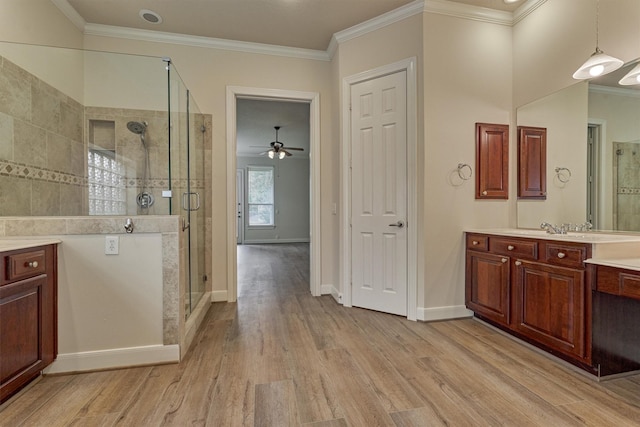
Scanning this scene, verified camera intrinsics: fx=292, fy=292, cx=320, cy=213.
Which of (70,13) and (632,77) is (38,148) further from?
(632,77)

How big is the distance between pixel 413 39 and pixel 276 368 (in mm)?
3044

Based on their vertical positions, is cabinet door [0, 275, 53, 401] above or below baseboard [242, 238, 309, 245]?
above

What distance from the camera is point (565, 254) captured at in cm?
194

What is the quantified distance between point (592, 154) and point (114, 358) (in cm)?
381

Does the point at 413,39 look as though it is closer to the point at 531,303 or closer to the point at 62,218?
the point at 531,303

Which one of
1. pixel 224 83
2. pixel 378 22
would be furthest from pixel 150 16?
pixel 378 22

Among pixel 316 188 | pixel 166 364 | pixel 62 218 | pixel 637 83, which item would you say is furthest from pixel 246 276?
pixel 637 83

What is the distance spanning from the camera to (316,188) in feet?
11.6

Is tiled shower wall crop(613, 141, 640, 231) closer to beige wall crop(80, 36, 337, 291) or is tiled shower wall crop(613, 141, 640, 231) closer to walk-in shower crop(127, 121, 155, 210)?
beige wall crop(80, 36, 337, 291)

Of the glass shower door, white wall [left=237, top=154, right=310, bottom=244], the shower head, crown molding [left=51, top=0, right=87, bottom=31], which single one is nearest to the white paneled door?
the glass shower door

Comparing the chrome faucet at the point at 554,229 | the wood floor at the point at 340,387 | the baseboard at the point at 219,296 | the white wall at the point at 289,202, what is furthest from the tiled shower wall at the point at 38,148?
the white wall at the point at 289,202

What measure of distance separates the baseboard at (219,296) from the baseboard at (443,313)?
2.11 m

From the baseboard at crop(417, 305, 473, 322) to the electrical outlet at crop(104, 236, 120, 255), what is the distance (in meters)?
2.52

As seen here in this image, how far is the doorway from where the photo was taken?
10.9ft
